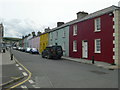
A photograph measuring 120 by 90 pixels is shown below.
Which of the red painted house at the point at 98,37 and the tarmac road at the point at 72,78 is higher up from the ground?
the red painted house at the point at 98,37

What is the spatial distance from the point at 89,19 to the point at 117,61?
7233mm

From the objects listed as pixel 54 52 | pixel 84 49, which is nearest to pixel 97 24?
pixel 84 49

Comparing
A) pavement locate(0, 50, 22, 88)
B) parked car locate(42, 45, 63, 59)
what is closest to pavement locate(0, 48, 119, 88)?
pavement locate(0, 50, 22, 88)

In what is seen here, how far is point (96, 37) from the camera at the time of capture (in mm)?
17406

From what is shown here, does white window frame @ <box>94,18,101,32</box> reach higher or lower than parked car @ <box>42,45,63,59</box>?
higher

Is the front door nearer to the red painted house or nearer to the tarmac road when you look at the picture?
the red painted house

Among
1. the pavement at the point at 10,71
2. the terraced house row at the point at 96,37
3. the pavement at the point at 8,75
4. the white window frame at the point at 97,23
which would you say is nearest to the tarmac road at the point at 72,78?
the pavement at the point at 8,75

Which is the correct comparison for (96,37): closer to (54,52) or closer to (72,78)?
(54,52)

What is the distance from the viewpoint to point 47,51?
69.5ft

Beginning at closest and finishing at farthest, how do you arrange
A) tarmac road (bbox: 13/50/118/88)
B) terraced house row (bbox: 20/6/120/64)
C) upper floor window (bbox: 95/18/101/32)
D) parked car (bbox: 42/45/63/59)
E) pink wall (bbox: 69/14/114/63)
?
1. tarmac road (bbox: 13/50/118/88)
2. terraced house row (bbox: 20/6/120/64)
3. pink wall (bbox: 69/14/114/63)
4. upper floor window (bbox: 95/18/101/32)
5. parked car (bbox: 42/45/63/59)

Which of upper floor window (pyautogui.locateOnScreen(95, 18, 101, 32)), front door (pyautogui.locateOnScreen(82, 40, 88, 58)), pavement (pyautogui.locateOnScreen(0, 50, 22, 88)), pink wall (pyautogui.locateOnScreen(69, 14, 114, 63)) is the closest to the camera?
pavement (pyautogui.locateOnScreen(0, 50, 22, 88))

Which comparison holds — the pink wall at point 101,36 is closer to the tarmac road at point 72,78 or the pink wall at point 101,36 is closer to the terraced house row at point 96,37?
the terraced house row at point 96,37

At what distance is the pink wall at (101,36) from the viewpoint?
15.3 meters

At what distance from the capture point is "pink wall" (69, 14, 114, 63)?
15.3 metres
